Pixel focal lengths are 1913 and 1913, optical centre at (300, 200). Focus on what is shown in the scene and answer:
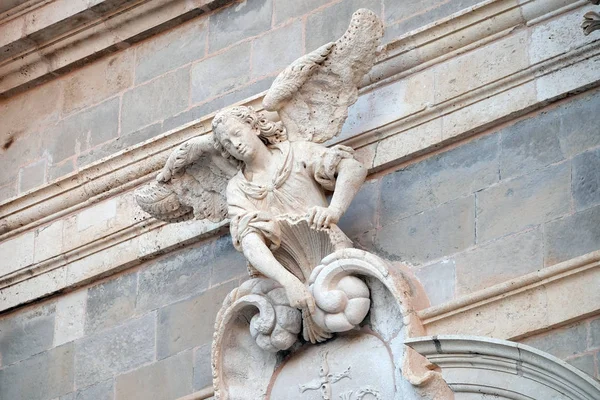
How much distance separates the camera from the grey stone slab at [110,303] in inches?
346

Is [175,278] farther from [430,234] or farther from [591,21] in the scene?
[591,21]

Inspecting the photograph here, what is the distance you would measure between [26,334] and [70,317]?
0.28 meters

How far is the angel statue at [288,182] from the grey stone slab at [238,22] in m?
1.02

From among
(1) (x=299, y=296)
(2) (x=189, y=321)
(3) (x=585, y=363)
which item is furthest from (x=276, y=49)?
(3) (x=585, y=363)

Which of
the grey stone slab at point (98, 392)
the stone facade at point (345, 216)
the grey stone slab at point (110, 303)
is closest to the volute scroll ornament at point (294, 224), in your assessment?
the stone facade at point (345, 216)

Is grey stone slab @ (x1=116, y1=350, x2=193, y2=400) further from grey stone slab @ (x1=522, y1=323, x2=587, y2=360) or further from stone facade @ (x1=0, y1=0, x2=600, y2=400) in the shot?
grey stone slab @ (x1=522, y1=323, x2=587, y2=360)

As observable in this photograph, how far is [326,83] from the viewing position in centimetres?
812

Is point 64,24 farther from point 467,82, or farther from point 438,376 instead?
point 438,376

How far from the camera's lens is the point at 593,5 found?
7875mm

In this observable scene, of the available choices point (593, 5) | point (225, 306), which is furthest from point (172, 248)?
point (593, 5)

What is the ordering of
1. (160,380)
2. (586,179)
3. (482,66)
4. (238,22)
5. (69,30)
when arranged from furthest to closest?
(69,30) → (238,22) → (160,380) → (482,66) → (586,179)

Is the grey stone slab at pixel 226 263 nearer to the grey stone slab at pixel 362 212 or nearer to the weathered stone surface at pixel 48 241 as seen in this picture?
the grey stone slab at pixel 362 212

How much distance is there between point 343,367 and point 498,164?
104 cm

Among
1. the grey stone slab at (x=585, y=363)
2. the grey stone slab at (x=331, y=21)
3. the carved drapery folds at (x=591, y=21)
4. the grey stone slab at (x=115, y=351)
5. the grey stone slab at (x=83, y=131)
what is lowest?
the grey stone slab at (x=585, y=363)
